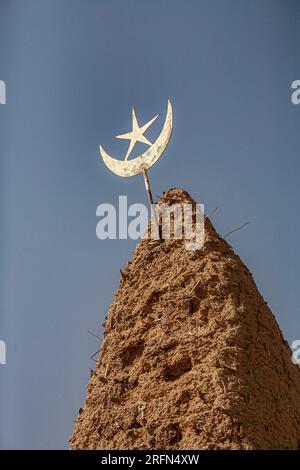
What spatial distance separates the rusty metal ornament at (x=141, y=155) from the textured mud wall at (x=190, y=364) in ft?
4.12

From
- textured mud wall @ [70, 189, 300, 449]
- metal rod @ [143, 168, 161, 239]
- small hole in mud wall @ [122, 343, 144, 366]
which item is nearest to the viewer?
textured mud wall @ [70, 189, 300, 449]

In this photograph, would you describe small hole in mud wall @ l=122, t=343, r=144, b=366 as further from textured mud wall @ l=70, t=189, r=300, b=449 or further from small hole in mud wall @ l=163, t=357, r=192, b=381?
small hole in mud wall @ l=163, t=357, r=192, b=381

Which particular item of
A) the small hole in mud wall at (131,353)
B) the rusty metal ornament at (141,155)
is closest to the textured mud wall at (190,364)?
the small hole in mud wall at (131,353)

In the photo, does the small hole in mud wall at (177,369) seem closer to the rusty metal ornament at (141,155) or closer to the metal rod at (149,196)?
the metal rod at (149,196)

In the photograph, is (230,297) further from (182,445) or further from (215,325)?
(182,445)

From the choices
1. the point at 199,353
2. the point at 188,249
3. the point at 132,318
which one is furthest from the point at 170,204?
the point at 199,353

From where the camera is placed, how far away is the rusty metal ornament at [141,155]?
12.1m

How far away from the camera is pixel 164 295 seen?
1102cm

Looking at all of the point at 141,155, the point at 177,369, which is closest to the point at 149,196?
the point at 141,155

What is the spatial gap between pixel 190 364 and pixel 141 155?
349cm

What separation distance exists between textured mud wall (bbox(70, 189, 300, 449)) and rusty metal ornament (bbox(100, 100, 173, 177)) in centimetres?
126

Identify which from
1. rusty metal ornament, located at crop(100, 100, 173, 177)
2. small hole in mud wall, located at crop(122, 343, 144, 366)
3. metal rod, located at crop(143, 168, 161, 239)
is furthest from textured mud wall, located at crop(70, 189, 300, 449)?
rusty metal ornament, located at crop(100, 100, 173, 177)

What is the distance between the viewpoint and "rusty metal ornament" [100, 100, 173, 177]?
12.1m

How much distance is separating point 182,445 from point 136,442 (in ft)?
2.06
